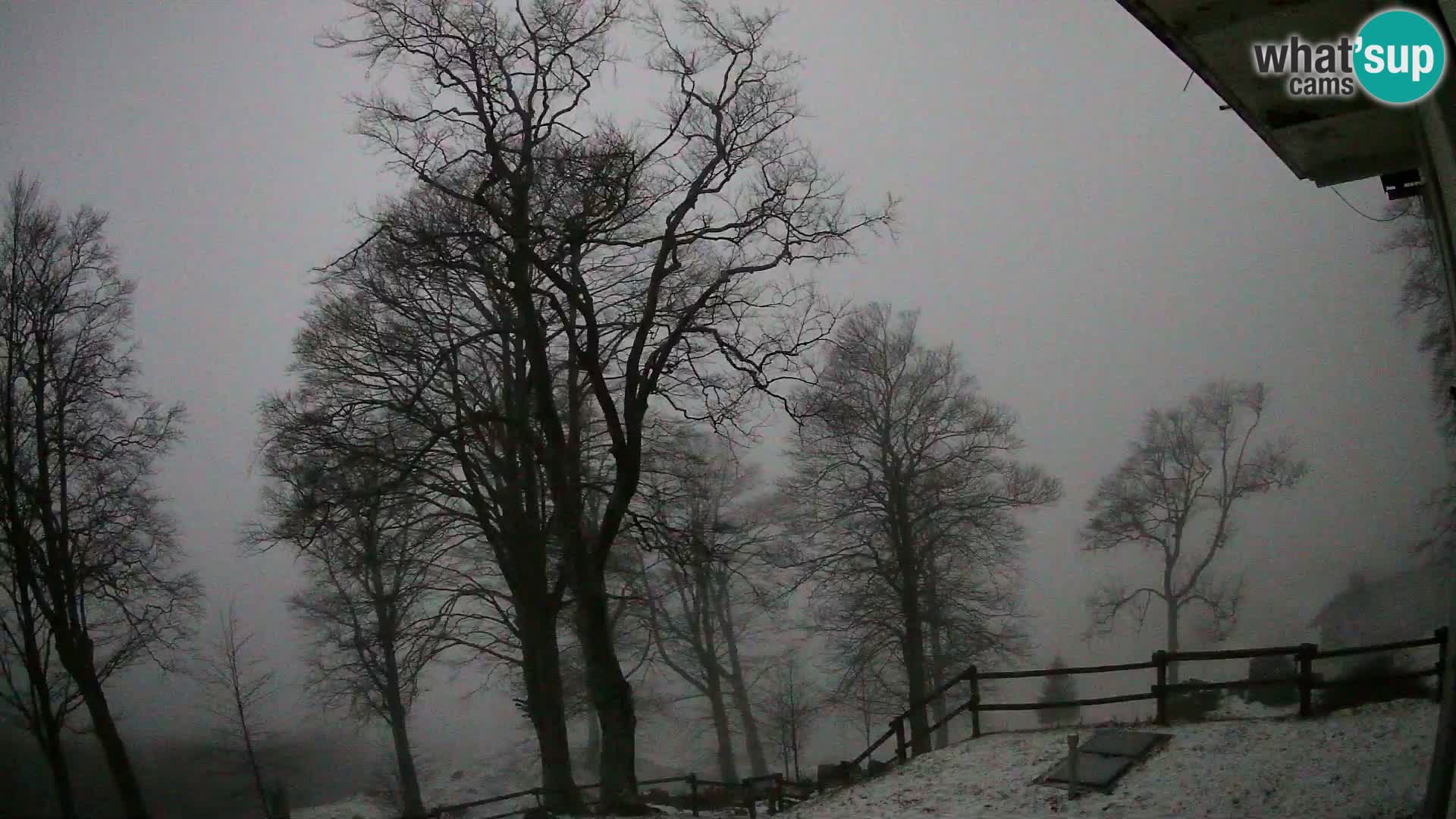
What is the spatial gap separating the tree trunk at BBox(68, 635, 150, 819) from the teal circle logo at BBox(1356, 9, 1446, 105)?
10717 mm

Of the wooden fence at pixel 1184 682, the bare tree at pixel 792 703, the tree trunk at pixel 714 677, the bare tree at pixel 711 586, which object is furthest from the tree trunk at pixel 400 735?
the wooden fence at pixel 1184 682

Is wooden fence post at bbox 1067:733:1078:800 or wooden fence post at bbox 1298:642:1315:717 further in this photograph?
wooden fence post at bbox 1298:642:1315:717

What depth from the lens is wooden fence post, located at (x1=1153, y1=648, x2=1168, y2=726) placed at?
7.69m

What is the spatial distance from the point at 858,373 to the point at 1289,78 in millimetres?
5717

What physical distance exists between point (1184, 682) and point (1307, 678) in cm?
134

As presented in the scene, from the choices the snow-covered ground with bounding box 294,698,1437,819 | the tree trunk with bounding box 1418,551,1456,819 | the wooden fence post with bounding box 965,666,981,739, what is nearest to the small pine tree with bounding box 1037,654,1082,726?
the snow-covered ground with bounding box 294,698,1437,819

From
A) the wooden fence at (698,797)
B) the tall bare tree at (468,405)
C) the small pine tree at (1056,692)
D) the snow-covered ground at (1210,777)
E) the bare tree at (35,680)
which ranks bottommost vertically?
the wooden fence at (698,797)

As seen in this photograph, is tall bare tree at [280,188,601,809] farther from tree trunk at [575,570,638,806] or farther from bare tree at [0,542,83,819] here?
bare tree at [0,542,83,819]

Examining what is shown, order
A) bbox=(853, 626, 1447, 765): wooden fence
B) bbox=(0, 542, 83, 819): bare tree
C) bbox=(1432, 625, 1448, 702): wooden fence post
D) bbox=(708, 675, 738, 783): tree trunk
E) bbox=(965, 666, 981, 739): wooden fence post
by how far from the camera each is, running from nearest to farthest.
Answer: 1. bbox=(1432, 625, 1448, 702): wooden fence post
2. bbox=(853, 626, 1447, 765): wooden fence
3. bbox=(0, 542, 83, 819): bare tree
4. bbox=(965, 666, 981, 739): wooden fence post
5. bbox=(708, 675, 738, 783): tree trunk

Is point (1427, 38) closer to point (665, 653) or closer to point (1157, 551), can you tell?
point (1157, 551)

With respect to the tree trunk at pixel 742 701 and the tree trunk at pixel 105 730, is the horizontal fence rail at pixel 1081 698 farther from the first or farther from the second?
the tree trunk at pixel 105 730

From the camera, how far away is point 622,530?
29.8ft

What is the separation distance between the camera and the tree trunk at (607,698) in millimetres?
8188

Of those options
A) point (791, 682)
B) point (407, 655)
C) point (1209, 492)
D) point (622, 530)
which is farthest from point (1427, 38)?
point (407, 655)
